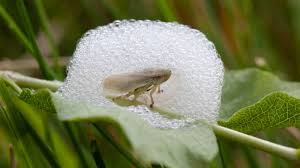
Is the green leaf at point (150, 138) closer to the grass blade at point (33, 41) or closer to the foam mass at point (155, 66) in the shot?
the foam mass at point (155, 66)

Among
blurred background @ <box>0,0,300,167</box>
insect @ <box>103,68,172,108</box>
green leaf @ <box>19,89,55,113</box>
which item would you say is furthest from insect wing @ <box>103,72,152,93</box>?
blurred background @ <box>0,0,300,167</box>

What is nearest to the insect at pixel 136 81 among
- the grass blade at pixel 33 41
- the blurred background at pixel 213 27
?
the grass blade at pixel 33 41

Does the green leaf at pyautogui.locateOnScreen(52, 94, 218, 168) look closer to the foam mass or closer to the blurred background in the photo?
the foam mass

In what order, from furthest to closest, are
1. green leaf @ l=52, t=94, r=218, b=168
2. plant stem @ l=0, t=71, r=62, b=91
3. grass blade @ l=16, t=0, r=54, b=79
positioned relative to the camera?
grass blade @ l=16, t=0, r=54, b=79 < plant stem @ l=0, t=71, r=62, b=91 < green leaf @ l=52, t=94, r=218, b=168

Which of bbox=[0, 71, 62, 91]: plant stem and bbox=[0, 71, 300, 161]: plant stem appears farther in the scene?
bbox=[0, 71, 62, 91]: plant stem

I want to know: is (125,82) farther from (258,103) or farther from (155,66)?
(258,103)

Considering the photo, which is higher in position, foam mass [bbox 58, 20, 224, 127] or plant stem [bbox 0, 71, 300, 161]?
foam mass [bbox 58, 20, 224, 127]

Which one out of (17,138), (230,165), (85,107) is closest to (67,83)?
(17,138)
